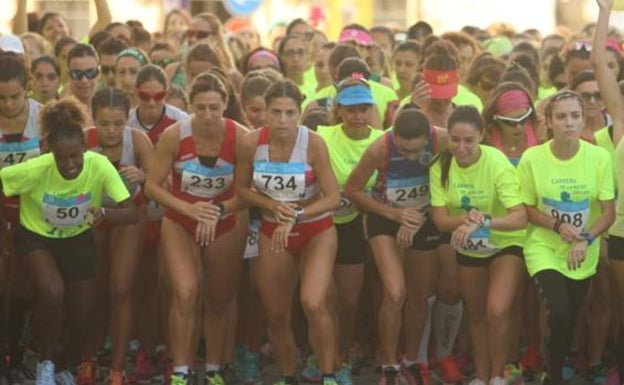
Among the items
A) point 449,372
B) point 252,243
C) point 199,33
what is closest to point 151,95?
point 252,243

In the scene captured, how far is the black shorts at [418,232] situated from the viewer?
11562 mm

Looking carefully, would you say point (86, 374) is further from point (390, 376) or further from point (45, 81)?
point (45, 81)

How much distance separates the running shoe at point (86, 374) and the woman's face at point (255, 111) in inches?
84.3

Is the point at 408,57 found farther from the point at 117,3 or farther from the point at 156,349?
the point at 117,3

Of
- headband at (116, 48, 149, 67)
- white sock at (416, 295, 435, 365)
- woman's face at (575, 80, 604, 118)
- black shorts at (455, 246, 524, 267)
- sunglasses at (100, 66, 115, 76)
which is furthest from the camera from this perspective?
sunglasses at (100, 66, 115, 76)

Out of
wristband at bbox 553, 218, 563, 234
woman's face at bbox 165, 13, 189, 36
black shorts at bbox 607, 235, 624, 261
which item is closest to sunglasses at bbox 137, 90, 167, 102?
wristband at bbox 553, 218, 563, 234

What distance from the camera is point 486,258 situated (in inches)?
447

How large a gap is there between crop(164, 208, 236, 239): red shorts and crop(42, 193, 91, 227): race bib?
0.51 metres

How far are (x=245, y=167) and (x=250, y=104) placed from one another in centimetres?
160

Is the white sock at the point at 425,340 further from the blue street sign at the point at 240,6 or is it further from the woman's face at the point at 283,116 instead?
the blue street sign at the point at 240,6

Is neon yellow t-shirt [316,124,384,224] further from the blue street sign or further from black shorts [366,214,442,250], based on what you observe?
the blue street sign

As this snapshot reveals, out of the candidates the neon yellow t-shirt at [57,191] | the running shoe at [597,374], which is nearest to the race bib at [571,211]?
the running shoe at [597,374]

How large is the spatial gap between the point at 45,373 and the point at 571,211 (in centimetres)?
326

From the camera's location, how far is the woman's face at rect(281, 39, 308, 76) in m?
15.9
